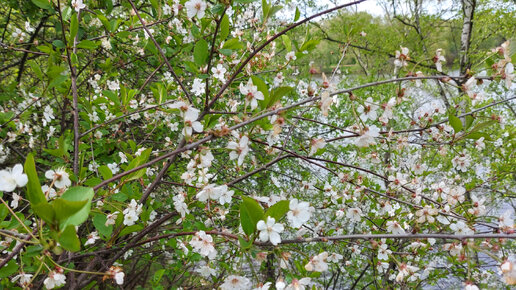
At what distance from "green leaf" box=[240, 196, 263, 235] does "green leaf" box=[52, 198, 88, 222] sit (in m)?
0.36

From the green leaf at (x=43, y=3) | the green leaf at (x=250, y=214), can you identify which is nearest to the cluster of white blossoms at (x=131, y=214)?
the green leaf at (x=250, y=214)

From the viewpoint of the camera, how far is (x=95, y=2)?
6.16 ft

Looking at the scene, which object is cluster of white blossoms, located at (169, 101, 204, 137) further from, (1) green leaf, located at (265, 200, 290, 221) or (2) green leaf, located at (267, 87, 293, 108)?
(1) green leaf, located at (265, 200, 290, 221)

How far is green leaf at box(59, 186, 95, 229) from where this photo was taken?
0.58 meters

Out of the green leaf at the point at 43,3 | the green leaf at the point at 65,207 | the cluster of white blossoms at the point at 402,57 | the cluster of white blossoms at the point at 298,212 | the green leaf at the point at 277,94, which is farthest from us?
the green leaf at the point at 43,3

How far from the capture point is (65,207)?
21.4 inches

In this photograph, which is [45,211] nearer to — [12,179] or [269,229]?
[12,179]

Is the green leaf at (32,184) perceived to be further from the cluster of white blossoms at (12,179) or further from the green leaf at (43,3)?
the green leaf at (43,3)

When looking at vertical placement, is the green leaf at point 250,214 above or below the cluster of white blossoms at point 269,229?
above

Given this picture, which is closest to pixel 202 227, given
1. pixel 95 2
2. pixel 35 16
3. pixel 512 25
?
pixel 95 2

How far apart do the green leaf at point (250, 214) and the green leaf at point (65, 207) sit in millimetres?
359

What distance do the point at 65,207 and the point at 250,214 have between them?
404mm

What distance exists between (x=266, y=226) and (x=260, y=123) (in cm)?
31

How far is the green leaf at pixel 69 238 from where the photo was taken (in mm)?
577
